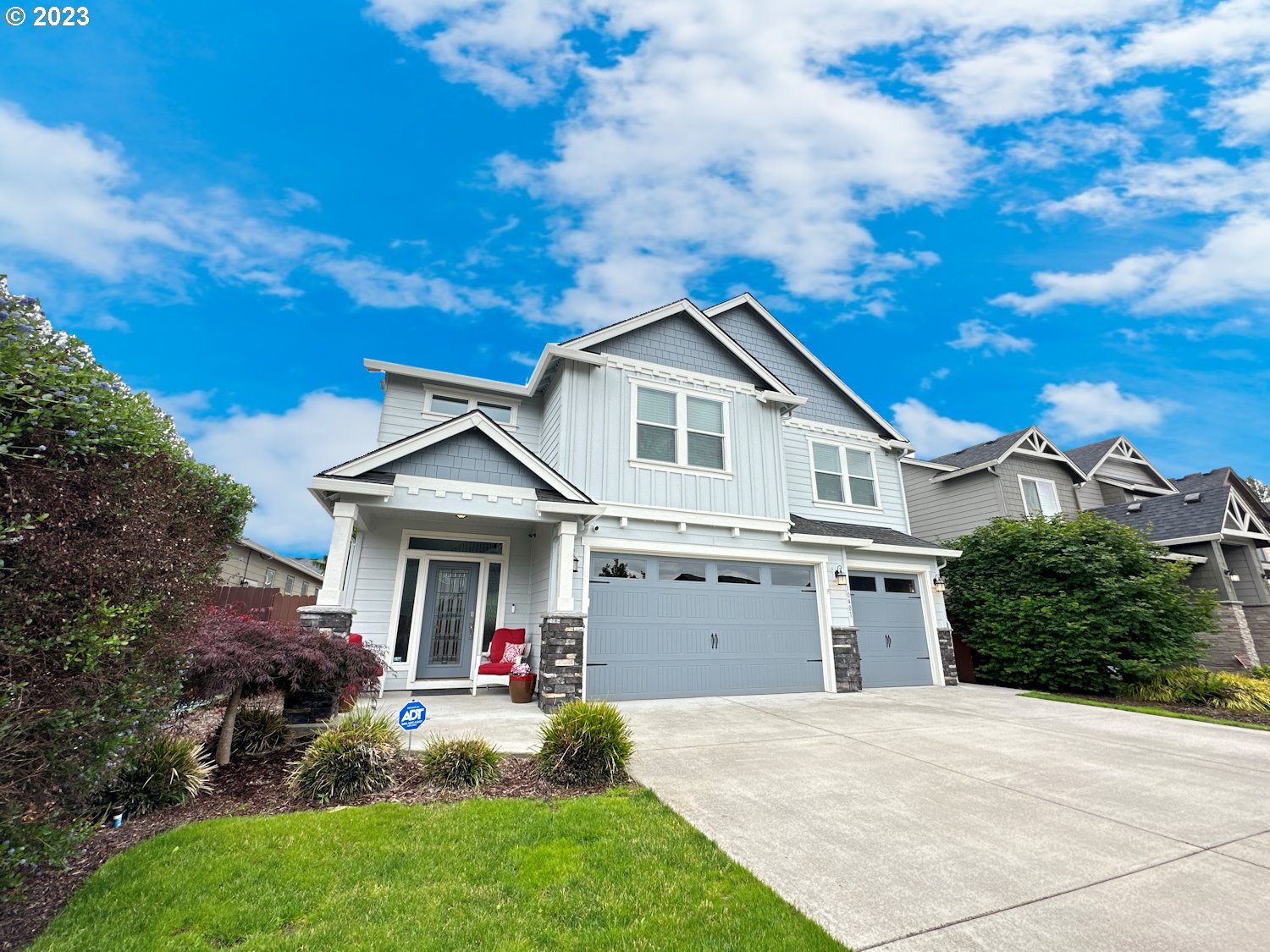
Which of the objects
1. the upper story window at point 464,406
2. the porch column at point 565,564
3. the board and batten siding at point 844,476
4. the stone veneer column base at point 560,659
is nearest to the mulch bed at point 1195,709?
the board and batten siding at point 844,476

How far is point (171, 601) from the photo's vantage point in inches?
124

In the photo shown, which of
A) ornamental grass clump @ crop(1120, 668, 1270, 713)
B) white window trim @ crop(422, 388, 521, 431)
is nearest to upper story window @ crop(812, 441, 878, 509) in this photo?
ornamental grass clump @ crop(1120, 668, 1270, 713)

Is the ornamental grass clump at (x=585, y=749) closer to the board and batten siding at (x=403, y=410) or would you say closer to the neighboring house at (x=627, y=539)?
the neighboring house at (x=627, y=539)

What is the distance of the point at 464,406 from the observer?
11.4 metres

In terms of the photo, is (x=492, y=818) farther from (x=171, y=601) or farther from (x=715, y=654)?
(x=715, y=654)

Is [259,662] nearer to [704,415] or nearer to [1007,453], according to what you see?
[704,415]

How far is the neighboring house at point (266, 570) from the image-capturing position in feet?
61.8

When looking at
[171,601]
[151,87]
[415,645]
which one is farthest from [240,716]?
[151,87]

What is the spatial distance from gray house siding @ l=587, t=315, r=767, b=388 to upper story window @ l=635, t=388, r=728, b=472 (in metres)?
0.69

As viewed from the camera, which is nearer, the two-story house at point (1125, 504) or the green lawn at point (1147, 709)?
the green lawn at point (1147, 709)

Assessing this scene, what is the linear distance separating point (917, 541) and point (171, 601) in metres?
12.6

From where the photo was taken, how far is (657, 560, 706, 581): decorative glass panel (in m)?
9.45

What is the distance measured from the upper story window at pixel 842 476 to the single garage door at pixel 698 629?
2.62 metres

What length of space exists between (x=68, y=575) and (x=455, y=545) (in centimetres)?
768
